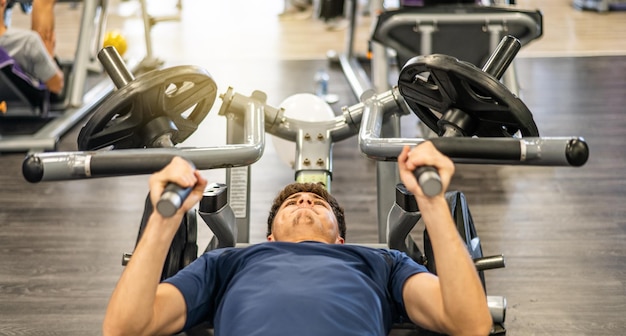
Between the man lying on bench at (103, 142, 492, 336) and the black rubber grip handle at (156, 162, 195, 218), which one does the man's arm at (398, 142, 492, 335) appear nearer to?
the man lying on bench at (103, 142, 492, 336)

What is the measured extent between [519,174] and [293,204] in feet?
6.74

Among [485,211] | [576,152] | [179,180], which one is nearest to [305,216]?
[179,180]

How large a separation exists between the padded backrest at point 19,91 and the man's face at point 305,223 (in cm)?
233

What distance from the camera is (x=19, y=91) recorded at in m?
4.21

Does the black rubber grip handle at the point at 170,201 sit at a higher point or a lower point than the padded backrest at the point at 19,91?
higher

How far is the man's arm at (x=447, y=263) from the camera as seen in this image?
158 cm

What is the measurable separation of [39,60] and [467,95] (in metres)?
3.02

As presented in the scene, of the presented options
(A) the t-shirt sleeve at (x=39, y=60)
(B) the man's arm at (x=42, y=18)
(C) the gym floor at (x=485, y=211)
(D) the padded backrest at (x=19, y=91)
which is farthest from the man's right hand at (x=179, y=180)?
(B) the man's arm at (x=42, y=18)

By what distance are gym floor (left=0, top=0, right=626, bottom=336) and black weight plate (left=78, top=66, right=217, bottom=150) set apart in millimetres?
927

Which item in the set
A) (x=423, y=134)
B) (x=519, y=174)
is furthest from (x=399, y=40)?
(x=519, y=174)

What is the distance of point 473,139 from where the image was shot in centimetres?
167

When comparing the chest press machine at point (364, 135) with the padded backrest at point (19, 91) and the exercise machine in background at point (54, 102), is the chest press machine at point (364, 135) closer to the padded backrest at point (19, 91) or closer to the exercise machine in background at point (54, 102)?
the padded backrest at point (19, 91)

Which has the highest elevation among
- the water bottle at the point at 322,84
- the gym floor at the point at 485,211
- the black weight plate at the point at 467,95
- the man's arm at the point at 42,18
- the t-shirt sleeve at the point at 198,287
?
the black weight plate at the point at 467,95

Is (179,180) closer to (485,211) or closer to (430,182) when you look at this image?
(430,182)
